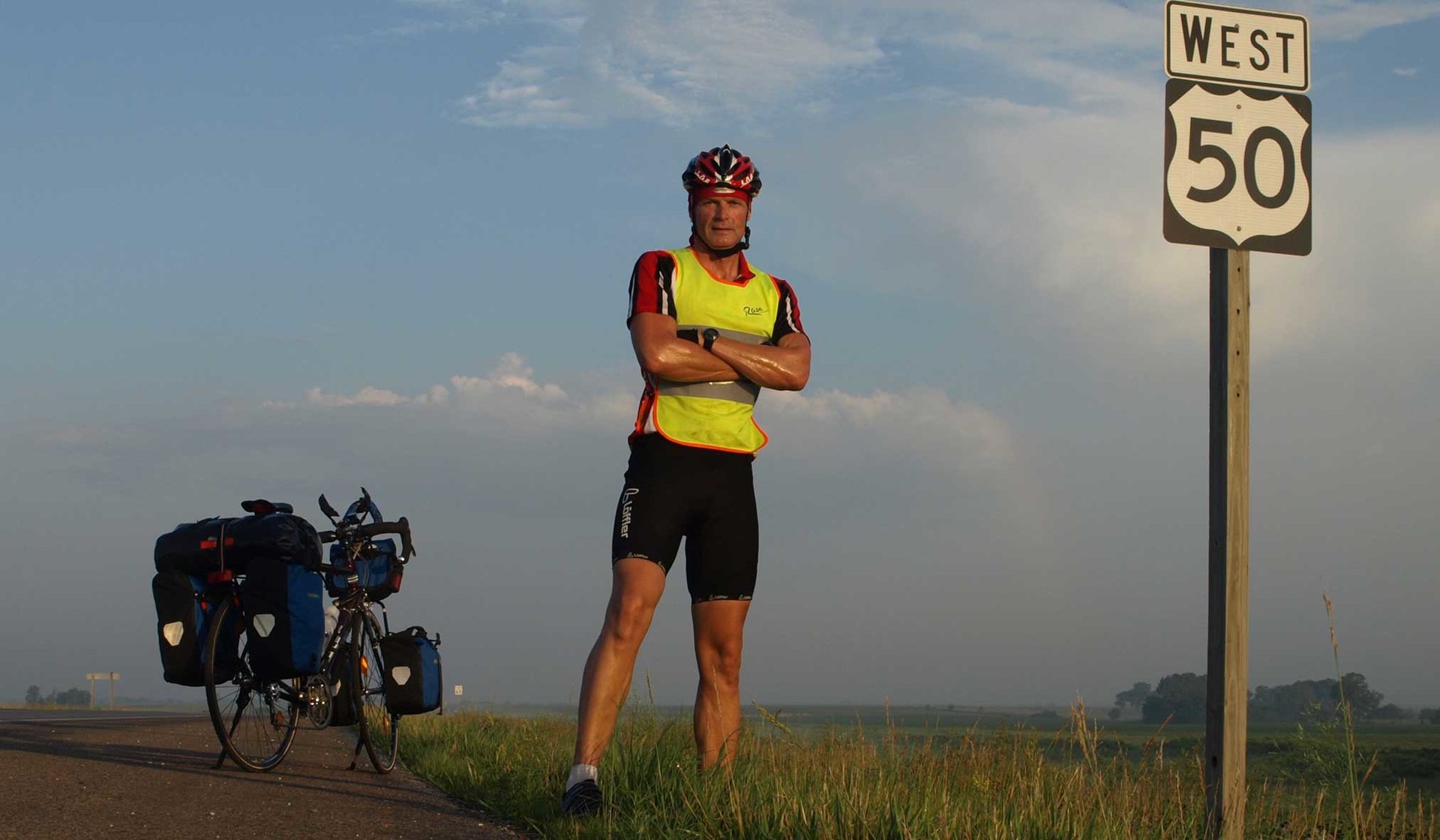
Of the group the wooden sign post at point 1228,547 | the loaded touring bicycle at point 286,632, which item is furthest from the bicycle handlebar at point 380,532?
the wooden sign post at point 1228,547

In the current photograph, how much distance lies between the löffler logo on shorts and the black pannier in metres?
3.04

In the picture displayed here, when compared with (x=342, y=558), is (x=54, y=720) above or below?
below

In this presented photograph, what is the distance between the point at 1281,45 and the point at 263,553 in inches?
225

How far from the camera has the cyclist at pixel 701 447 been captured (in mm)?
5668

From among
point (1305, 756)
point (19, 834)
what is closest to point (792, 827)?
point (1305, 756)

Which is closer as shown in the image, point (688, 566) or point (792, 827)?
point (792, 827)

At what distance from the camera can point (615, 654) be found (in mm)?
5676

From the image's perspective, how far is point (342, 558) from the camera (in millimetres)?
8961

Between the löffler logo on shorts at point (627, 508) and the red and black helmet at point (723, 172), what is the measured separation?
4.14 feet

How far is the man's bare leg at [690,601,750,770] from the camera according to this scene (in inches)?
234

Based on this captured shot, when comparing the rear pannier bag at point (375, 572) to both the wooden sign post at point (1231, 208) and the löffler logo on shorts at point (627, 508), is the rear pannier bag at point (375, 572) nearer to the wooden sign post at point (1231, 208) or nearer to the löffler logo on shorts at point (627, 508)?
the löffler logo on shorts at point (627, 508)

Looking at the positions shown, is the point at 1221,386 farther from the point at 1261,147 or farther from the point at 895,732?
the point at 895,732

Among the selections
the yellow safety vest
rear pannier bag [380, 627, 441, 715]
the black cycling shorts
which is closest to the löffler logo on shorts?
the black cycling shorts

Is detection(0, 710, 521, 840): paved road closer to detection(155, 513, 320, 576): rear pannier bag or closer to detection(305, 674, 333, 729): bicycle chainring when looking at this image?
detection(305, 674, 333, 729): bicycle chainring
